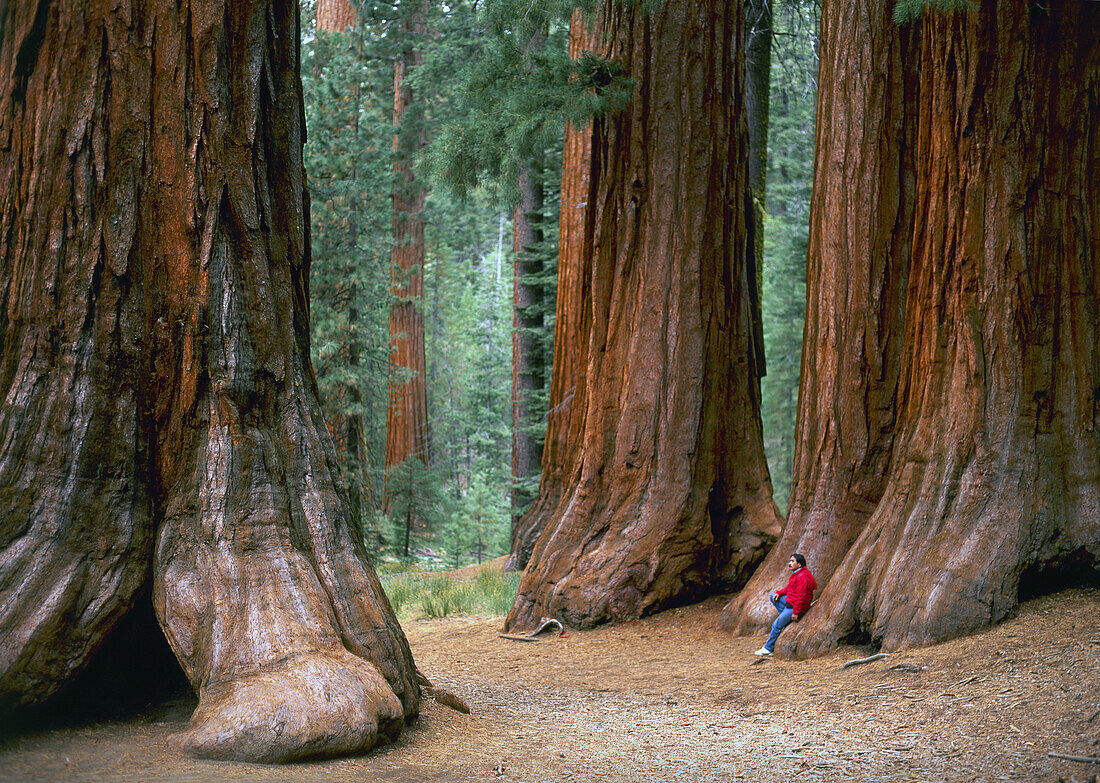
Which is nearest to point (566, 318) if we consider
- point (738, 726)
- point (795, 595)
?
point (795, 595)

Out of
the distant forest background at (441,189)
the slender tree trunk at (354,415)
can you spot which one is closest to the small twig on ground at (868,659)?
the distant forest background at (441,189)

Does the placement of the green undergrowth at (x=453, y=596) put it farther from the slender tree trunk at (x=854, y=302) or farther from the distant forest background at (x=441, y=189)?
the slender tree trunk at (x=854, y=302)

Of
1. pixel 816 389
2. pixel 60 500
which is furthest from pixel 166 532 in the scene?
pixel 816 389

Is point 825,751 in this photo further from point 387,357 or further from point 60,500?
point 387,357

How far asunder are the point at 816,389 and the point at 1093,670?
336 cm

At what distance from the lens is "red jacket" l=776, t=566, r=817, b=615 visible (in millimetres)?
6387

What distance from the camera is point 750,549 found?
8.15 metres

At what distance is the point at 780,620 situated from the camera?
635 centimetres

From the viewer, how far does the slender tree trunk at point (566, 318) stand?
10.3 m

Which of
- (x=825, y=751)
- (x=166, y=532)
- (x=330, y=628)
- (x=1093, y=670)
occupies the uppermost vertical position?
(x=166, y=532)

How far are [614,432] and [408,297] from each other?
1219 centimetres

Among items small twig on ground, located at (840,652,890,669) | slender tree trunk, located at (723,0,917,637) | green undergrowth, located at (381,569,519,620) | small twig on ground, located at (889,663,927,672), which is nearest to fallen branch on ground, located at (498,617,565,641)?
slender tree trunk, located at (723,0,917,637)

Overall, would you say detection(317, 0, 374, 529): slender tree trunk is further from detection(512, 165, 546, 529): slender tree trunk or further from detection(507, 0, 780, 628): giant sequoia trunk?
detection(507, 0, 780, 628): giant sequoia trunk

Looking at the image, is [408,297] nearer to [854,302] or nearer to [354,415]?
[354,415]
